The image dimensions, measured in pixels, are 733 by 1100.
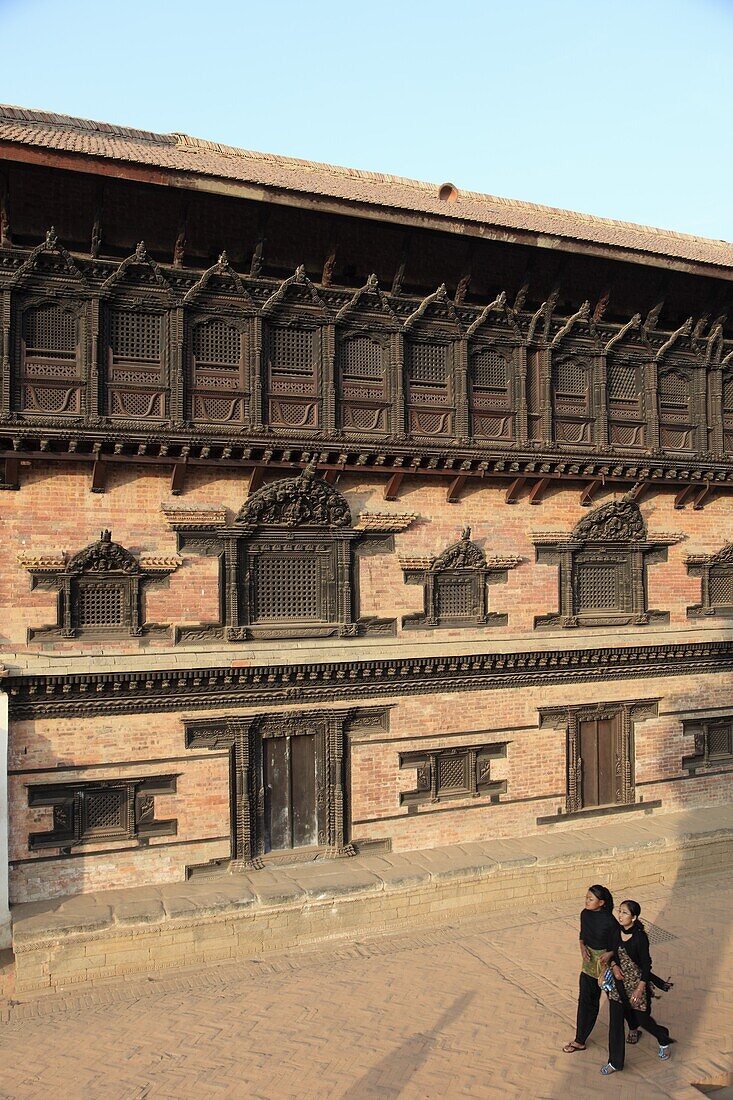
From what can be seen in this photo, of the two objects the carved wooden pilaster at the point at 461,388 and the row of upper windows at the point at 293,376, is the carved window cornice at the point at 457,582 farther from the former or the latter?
the row of upper windows at the point at 293,376

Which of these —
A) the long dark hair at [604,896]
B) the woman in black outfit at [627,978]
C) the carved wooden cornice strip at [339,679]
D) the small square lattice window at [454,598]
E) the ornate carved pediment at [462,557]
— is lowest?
the woman in black outfit at [627,978]

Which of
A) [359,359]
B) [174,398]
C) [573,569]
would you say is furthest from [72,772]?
[573,569]

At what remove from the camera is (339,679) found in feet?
42.0

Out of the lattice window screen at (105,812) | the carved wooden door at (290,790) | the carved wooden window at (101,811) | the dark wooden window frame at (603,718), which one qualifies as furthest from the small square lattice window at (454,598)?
the lattice window screen at (105,812)

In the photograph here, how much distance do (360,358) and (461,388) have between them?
5.81 feet

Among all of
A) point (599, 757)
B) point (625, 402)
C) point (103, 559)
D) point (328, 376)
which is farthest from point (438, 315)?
point (599, 757)

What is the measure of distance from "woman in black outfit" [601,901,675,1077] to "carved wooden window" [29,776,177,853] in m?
6.52

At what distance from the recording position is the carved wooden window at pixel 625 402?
1496cm

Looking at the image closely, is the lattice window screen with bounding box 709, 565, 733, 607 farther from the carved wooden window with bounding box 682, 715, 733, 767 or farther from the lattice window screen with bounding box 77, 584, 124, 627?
the lattice window screen with bounding box 77, 584, 124, 627

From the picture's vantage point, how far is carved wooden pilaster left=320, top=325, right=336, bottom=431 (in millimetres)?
12828

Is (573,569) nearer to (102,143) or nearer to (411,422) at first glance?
(411,422)

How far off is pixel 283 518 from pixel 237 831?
4.74m

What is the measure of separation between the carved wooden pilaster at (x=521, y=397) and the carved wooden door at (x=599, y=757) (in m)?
5.19

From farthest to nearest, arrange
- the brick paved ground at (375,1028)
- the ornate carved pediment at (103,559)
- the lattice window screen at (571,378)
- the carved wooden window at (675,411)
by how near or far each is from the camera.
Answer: the carved wooden window at (675,411)
the lattice window screen at (571,378)
the ornate carved pediment at (103,559)
the brick paved ground at (375,1028)
